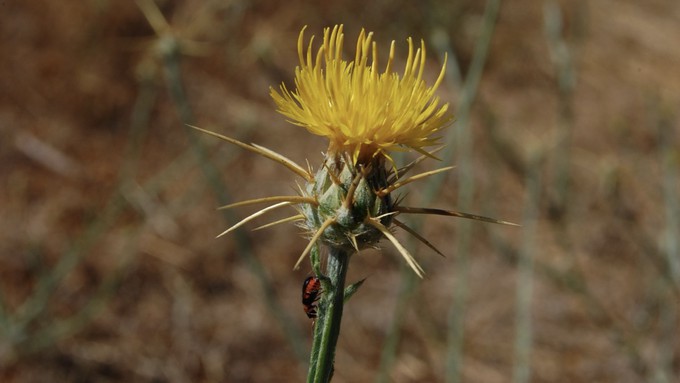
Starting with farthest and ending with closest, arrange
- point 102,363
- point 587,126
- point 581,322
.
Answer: point 587,126, point 581,322, point 102,363

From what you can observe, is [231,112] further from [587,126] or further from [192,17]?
[587,126]

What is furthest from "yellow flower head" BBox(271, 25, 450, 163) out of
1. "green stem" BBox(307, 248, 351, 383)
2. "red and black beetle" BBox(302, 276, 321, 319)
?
"red and black beetle" BBox(302, 276, 321, 319)

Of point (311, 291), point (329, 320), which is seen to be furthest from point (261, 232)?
point (329, 320)

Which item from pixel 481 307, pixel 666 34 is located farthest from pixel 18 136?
pixel 666 34

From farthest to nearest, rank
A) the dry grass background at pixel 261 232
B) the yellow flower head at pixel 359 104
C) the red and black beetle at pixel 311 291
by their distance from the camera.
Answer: the dry grass background at pixel 261 232, the red and black beetle at pixel 311 291, the yellow flower head at pixel 359 104

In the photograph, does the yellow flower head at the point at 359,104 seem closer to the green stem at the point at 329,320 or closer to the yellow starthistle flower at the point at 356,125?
the yellow starthistle flower at the point at 356,125

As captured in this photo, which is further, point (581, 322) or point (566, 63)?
point (581, 322)

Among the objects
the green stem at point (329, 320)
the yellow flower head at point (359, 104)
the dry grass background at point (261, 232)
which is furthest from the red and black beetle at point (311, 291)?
the dry grass background at point (261, 232)
